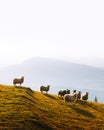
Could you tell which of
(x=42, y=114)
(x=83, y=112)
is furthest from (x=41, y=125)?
(x=83, y=112)

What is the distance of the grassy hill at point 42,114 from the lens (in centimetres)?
4438

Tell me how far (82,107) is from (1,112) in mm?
22489

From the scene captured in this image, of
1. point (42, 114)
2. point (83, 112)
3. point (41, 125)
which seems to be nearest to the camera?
point (41, 125)

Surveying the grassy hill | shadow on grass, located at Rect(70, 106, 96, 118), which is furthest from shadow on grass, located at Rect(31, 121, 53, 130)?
shadow on grass, located at Rect(70, 106, 96, 118)

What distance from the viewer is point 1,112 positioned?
1849 inches

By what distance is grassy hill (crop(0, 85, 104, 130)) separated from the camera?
44.4 metres

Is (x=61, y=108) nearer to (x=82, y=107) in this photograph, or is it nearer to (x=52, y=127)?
(x=82, y=107)

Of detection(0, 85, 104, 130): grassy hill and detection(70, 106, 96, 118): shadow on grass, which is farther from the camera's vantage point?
detection(70, 106, 96, 118): shadow on grass

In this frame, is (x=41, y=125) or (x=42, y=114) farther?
(x=42, y=114)

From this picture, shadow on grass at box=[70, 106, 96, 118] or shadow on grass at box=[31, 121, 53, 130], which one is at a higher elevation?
shadow on grass at box=[70, 106, 96, 118]

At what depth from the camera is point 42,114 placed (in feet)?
170

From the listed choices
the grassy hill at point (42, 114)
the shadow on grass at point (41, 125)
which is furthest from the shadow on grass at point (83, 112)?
the shadow on grass at point (41, 125)

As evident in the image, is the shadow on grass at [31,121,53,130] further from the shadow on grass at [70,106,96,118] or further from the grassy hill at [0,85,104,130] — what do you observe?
the shadow on grass at [70,106,96,118]

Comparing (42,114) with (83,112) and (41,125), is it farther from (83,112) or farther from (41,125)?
(83,112)
